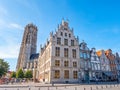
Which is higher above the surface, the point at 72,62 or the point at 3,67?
the point at 72,62

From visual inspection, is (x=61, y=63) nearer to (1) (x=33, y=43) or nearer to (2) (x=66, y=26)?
(2) (x=66, y=26)

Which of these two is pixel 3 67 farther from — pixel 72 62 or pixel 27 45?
pixel 27 45

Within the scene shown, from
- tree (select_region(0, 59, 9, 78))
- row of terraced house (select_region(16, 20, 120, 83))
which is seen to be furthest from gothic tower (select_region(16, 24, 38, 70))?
row of terraced house (select_region(16, 20, 120, 83))

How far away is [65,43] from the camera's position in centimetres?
3706

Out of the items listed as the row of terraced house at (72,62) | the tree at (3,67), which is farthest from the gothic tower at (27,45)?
the row of terraced house at (72,62)

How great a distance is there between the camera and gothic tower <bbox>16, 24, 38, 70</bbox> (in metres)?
111

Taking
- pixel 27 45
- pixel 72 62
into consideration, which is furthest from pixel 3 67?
pixel 27 45

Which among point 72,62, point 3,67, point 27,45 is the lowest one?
point 3,67

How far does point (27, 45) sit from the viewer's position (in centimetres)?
11169

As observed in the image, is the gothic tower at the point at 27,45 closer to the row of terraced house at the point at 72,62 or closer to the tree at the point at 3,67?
the tree at the point at 3,67

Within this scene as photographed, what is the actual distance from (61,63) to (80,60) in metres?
7.98

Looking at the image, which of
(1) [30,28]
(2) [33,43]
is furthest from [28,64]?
(1) [30,28]

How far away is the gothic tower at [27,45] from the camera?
110625 millimetres

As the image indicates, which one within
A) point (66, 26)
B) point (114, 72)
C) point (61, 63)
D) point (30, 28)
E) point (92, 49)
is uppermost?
point (30, 28)
